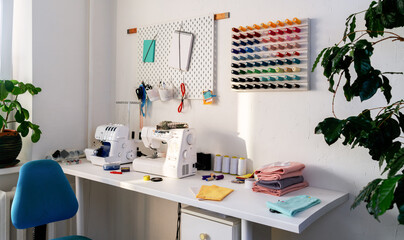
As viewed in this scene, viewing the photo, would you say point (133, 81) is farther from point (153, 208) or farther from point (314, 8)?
point (314, 8)

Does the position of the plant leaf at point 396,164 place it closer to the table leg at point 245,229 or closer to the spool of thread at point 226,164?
the table leg at point 245,229

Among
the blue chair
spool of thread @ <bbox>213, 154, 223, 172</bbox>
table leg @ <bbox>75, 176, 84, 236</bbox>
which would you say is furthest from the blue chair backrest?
spool of thread @ <bbox>213, 154, 223, 172</bbox>

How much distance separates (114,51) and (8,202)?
4.68 feet

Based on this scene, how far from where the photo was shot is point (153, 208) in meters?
2.66

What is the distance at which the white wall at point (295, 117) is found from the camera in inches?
68.4

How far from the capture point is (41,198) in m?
1.73

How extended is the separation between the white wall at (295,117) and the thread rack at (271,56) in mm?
54

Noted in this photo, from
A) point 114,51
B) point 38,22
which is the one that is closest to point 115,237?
point 114,51

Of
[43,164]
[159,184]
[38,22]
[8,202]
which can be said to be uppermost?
[38,22]

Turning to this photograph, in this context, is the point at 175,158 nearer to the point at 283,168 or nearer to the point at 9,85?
the point at 283,168

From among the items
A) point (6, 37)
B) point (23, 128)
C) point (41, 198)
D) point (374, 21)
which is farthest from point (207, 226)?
point (6, 37)

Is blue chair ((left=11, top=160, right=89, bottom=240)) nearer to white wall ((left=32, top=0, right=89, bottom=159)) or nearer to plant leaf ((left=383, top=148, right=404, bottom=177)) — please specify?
white wall ((left=32, top=0, right=89, bottom=159))

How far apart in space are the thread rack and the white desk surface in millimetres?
595

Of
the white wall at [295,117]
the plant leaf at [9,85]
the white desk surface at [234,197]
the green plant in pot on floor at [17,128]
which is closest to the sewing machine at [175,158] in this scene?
the white desk surface at [234,197]
